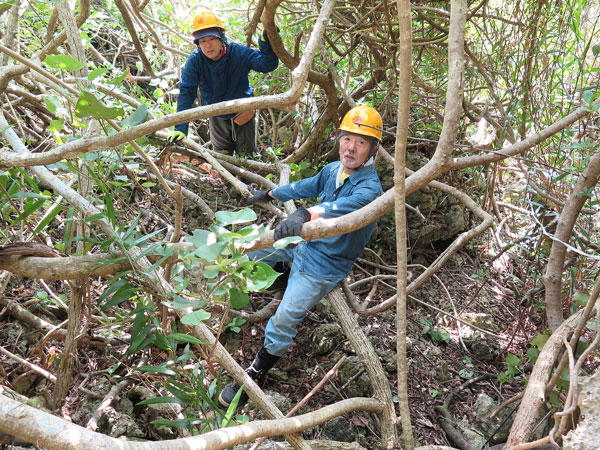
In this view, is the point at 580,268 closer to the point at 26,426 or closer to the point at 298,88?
the point at 298,88

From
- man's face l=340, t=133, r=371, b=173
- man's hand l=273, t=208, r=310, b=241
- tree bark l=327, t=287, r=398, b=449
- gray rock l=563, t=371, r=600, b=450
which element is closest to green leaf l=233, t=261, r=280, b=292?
man's hand l=273, t=208, r=310, b=241

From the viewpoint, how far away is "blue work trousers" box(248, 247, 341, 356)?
2.76 m

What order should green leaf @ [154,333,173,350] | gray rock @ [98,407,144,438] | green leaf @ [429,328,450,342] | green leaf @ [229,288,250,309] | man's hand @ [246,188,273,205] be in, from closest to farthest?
green leaf @ [229,288,250,309] < green leaf @ [154,333,173,350] < gray rock @ [98,407,144,438] < man's hand @ [246,188,273,205] < green leaf @ [429,328,450,342]

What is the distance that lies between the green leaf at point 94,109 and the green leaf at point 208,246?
0.49 metres

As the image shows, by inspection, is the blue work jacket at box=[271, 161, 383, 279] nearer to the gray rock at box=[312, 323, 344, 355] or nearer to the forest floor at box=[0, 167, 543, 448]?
the gray rock at box=[312, 323, 344, 355]

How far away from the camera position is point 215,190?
402 cm

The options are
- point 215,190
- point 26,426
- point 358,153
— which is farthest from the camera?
point 215,190

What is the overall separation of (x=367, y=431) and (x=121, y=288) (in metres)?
1.89

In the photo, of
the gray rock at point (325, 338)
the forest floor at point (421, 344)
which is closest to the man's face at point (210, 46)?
the forest floor at point (421, 344)

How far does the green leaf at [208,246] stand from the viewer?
1177 millimetres

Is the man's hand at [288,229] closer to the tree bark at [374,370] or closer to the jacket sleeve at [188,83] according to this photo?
the tree bark at [374,370]

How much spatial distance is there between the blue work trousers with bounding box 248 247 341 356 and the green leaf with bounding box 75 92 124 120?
146 centimetres

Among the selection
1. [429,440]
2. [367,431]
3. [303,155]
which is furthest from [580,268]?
[303,155]

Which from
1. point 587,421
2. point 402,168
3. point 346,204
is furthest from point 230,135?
point 587,421
